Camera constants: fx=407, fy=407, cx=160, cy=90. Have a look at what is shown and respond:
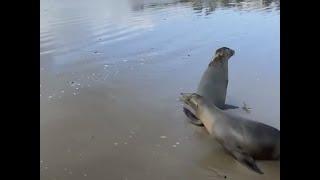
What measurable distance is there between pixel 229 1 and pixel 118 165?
15.4 feet

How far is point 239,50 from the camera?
12.3 feet

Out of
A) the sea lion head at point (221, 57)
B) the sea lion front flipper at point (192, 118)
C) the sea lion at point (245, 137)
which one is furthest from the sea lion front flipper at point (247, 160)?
the sea lion head at point (221, 57)

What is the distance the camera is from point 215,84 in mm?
2752

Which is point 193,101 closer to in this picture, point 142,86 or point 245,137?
point 245,137

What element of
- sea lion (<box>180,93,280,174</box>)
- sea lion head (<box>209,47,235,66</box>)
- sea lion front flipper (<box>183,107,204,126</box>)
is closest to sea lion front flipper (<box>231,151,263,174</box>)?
sea lion (<box>180,93,280,174</box>)

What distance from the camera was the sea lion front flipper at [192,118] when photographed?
7.75ft

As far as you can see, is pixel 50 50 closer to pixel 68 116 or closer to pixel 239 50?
pixel 68 116

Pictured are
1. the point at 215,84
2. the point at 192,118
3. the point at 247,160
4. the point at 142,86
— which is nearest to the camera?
the point at 247,160

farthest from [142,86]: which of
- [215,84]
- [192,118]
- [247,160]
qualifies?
[247,160]

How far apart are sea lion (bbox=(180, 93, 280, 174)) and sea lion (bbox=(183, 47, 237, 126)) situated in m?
0.17

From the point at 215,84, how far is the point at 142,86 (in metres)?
0.55

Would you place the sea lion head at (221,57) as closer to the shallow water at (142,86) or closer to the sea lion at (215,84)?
the sea lion at (215,84)

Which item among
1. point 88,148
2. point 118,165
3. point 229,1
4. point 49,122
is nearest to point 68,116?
point 49,122

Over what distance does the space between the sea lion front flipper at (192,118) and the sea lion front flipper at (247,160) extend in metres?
0.41
